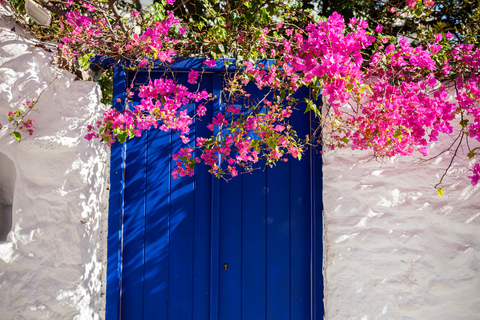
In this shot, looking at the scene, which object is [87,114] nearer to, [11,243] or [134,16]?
[134,16]

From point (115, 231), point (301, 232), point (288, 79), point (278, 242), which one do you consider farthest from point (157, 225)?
point (288, 79)

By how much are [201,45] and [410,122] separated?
5.21ft

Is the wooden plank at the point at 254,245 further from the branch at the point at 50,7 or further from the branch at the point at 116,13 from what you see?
the branch at the point at 50,7

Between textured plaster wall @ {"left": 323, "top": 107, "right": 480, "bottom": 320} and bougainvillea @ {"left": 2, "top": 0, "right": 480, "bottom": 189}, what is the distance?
10.8 inches

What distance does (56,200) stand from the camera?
2389 millimetres

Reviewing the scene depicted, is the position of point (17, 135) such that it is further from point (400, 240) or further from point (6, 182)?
point (400, 240)

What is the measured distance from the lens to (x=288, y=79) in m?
2.45

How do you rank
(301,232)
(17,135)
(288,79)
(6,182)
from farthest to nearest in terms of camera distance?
(301,232) → (6,182) → (288,79) → (17,135)

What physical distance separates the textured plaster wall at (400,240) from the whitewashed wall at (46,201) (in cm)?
178

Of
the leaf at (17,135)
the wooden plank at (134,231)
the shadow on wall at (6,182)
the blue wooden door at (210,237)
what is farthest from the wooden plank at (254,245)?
the shadow on wall at (6,182)

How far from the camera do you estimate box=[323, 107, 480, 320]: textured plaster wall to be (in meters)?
2.45

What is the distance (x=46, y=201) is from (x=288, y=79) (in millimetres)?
1924

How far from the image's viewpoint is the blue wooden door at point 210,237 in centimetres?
262

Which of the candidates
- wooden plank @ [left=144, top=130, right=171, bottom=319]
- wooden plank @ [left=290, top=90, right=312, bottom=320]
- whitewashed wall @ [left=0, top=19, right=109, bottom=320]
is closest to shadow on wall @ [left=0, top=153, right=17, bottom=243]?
whitewashed wall @ [left=0, top=19, right=109, bottom=320]
